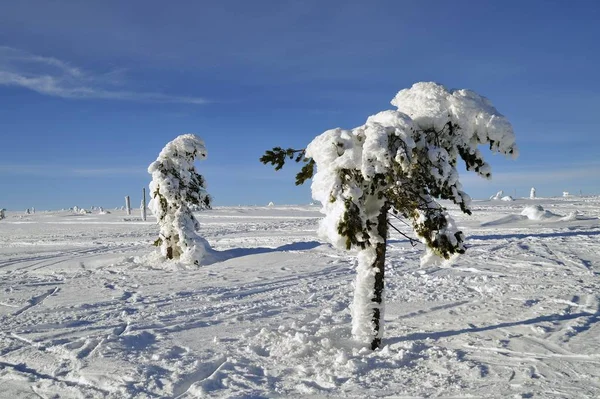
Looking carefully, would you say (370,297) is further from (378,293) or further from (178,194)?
(178,194)

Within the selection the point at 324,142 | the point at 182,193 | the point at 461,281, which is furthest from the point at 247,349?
the point at 182,193

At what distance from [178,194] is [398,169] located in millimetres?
12039

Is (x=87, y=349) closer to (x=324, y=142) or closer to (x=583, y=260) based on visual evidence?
(x=324, y=142)

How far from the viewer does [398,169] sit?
6.00 meters

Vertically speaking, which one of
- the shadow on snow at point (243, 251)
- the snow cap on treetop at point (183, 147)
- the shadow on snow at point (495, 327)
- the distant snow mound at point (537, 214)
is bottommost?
the shadow on snow at point (495, 327)

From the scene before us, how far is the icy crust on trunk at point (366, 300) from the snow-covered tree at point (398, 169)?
0.02 meters

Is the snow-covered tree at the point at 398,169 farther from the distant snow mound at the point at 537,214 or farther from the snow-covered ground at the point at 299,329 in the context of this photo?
the distant snow mound at the point at 537,214

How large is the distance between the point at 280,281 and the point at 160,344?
530cm

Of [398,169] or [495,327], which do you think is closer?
[398,169]

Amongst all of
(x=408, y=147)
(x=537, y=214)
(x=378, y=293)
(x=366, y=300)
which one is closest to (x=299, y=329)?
(x=366, y=300)

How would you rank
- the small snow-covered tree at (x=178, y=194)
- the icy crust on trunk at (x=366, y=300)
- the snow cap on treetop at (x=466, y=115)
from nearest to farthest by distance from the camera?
1. the snow cap on treetop at (x=466, y=115)
2. the icy crust on trunk at (x=366, y=300)
3. the small snow-covered tree at (x=178, y=194)

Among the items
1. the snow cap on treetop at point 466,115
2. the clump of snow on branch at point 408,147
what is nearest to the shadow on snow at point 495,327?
the clump of snow on branch at point 408,147

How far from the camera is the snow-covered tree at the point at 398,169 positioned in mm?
5930

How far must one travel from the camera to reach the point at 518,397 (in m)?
4.98
